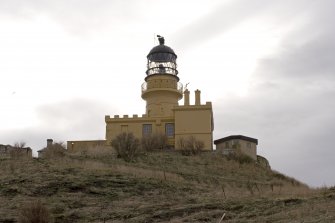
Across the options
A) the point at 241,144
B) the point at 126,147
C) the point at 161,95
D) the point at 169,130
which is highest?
the point at 161,95

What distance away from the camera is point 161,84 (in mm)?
50406

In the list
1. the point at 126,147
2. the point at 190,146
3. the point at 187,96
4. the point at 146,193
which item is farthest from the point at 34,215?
the point at 187,96

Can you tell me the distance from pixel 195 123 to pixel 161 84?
6087 mm

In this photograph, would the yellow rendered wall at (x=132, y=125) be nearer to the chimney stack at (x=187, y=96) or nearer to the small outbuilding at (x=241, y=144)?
the chimney stack at (x=187, y=96)

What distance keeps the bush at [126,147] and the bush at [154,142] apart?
3290mm

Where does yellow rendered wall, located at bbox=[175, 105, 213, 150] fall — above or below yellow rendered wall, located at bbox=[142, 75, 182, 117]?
below

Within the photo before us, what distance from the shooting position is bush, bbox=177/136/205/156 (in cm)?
4350

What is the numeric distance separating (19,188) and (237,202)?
1010 centimetres

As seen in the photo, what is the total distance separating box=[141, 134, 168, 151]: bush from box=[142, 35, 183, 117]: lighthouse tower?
140 inches

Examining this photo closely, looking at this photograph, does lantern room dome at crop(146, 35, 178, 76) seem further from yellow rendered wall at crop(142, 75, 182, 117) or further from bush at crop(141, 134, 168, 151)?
bush at crop(141, 134, 168, 151)

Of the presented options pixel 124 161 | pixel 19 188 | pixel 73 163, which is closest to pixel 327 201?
pixel 19 188

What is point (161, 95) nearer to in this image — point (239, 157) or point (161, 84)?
point (161, 84)

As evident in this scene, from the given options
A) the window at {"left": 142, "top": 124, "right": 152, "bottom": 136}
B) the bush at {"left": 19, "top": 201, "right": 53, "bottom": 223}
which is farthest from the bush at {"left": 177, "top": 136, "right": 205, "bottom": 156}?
the bush at {"left": 19, "top": 201, "right": 53, "bottom": 223}

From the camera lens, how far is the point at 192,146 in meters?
44.0
